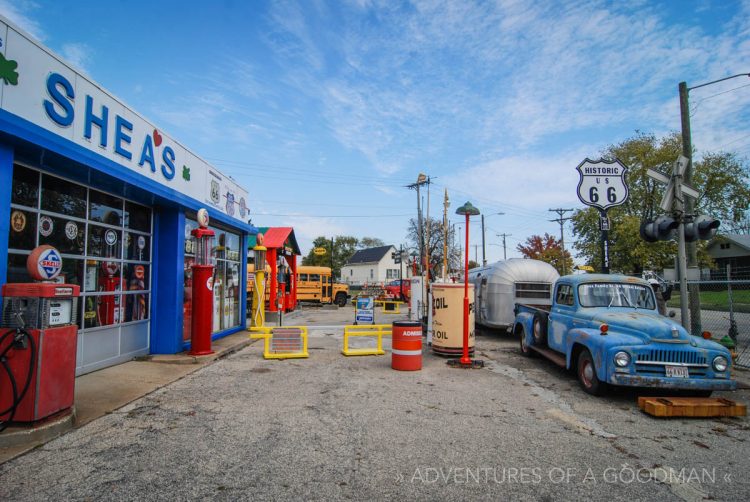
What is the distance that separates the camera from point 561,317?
8.73 m

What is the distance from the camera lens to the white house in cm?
7500

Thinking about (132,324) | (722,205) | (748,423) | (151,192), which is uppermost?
(722,205)

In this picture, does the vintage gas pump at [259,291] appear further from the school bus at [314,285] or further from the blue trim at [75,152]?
the school bus at [314,285]

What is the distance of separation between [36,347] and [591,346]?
7.41 m

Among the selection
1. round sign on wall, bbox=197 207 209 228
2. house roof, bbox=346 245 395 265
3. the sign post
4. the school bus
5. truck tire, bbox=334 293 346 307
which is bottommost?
truck tire, bbox=334 293 346 307

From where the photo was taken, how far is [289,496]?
11.4 ft

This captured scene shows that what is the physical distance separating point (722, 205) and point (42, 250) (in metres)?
43.2

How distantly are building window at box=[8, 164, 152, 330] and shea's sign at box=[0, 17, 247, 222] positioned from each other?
832mm

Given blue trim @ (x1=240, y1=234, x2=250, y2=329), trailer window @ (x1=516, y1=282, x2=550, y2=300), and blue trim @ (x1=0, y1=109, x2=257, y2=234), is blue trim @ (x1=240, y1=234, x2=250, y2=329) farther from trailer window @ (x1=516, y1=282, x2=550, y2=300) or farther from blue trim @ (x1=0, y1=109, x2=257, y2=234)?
trailer window @ (x1=516, y1=282, x2=550, y2=300)

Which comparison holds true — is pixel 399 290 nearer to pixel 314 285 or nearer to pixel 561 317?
pixel 314 285

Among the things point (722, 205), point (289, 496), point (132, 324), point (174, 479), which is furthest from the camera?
point (722, 205)

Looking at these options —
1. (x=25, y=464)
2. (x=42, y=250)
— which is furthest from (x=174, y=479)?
(x=42, y=250)

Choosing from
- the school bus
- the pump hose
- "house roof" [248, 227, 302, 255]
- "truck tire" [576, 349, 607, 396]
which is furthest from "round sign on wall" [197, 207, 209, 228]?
the school bus

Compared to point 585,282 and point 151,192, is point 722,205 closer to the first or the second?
point 585,282
